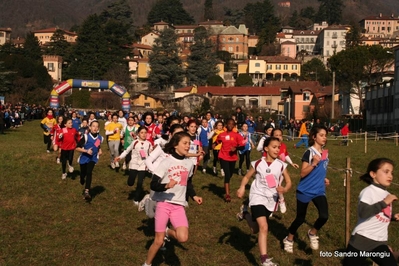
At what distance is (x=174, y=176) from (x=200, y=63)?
10730cm

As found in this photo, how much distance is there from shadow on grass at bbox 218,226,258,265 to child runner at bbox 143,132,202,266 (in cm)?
158

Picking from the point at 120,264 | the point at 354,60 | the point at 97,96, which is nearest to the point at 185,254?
the point at 120,264

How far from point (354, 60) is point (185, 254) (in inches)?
2571

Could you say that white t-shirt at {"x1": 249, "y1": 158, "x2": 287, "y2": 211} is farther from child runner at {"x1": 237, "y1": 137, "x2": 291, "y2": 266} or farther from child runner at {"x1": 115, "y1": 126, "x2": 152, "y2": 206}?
child runner at {"x1": 115, "y1": 126, "x2": 152, "y2": 206}

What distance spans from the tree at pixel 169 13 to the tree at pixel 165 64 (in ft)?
253

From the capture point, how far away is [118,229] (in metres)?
10.3

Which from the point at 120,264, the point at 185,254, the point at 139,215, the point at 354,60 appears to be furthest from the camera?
the point at 354,60

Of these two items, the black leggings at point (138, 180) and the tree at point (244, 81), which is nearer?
the black leggings at point (138, 180)

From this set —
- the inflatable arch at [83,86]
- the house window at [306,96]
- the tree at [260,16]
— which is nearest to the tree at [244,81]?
the house window at [306,96]

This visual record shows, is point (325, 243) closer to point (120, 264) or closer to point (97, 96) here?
point (120, 264)

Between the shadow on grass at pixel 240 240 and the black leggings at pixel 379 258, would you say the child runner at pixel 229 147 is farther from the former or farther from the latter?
the black leggings at pixel 379 258

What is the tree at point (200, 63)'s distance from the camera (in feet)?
371

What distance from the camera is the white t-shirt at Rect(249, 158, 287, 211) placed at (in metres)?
8.09

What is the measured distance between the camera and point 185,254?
8.75m
